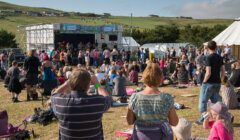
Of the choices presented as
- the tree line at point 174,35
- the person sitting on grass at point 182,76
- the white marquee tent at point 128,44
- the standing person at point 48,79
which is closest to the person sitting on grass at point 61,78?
the standing person at point 48,79

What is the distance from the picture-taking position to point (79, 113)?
4.15 meters

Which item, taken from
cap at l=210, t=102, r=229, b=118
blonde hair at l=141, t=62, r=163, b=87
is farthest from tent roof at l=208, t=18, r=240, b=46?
blonde hair at l=141, t=62, r=163, b=87

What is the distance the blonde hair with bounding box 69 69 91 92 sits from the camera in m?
4.05

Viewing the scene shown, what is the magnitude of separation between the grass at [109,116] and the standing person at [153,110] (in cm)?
379

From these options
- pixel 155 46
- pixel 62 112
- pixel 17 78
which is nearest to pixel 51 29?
pixel 155 46

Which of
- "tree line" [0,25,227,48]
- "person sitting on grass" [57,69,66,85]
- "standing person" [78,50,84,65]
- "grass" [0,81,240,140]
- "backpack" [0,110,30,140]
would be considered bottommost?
"grass" [0,81,240,140]

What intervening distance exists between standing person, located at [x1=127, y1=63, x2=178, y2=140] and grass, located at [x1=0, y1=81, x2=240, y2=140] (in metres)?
3.79

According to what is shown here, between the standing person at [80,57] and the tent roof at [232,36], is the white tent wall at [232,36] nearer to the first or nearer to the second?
the tent roof at [232,36]

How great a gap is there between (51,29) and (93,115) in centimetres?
2767

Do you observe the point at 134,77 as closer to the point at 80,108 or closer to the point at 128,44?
the point at 80,108

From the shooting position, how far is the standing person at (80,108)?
4.09 meters

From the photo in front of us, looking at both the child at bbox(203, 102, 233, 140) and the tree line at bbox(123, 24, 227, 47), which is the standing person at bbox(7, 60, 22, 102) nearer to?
the child at bbox(203, 102, 233, 140)

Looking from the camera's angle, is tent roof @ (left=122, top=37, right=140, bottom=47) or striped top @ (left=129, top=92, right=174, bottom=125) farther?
tent roof @ (left=122, top=37, right=140, bottom=47)

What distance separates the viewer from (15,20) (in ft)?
274
